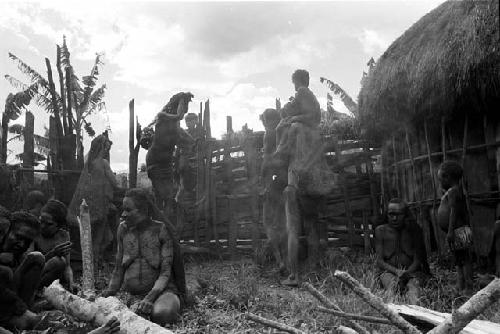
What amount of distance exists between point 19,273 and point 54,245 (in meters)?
1.09

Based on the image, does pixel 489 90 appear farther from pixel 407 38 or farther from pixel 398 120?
pixel 407 38

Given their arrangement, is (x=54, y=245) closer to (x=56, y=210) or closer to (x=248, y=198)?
(x=56, y=210)

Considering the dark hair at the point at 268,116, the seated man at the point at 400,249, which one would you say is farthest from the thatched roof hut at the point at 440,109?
the dark hair at the point at 268,116

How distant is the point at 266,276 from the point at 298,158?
192 cm

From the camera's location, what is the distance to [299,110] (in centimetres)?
752

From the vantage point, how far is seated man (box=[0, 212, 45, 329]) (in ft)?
13.6

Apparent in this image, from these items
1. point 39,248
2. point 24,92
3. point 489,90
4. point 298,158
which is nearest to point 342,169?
point 298,158

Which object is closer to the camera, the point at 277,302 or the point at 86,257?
the point at 86,257

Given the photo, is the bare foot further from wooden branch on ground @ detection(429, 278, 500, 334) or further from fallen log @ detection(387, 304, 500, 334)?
wooden branch on ground @ detection(429, 278, 500, 334)

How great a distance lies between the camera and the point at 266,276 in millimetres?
7609

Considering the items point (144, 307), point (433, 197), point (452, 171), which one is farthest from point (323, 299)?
point (433, 197)

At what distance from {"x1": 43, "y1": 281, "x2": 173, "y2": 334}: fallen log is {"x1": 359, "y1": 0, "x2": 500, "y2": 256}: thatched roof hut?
14.2 ft

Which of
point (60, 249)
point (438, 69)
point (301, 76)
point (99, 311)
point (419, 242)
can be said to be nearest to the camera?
point (99, 311)

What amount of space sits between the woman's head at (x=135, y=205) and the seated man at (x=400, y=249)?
115 inches
